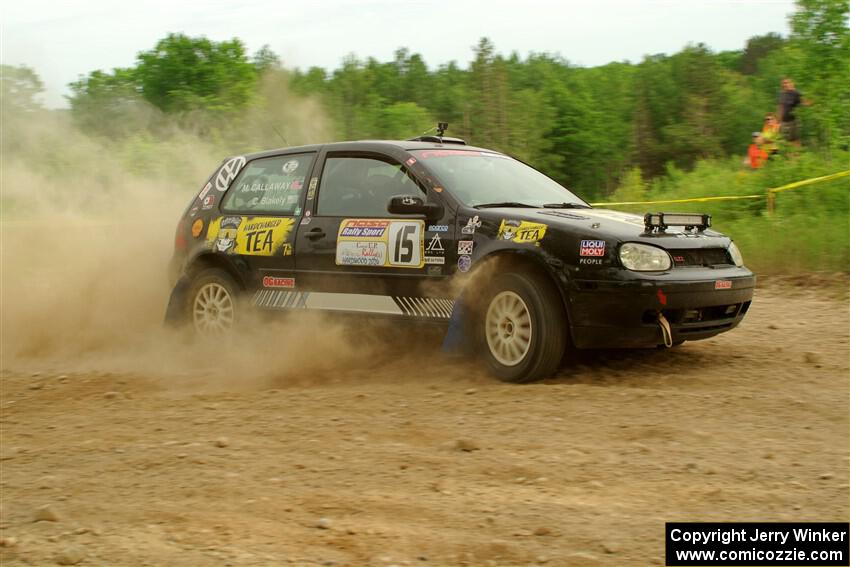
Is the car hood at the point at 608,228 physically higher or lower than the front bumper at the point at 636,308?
higher

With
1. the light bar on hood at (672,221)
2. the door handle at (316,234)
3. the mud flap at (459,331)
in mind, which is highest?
the light bar on hood at (672,221)

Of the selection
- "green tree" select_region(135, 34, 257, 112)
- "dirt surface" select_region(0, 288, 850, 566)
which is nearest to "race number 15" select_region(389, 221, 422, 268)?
"dirt surface" select_region(0, 288, 850, 566)

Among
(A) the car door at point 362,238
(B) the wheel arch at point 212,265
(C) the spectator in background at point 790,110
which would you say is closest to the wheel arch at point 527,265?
(A) the car door at point 362,238

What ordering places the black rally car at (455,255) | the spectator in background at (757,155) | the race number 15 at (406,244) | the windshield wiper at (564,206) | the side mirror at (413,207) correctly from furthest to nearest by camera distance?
the spectator in background at (757,155) → the windshield wiper at (564,206) → the race number 15 at (406,244) → the side mirror at (413,207) → the black rally car at (455,255)

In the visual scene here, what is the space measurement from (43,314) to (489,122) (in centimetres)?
3714

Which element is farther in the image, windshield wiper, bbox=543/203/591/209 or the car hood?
windshield wiper, bbox=543/203/591/209

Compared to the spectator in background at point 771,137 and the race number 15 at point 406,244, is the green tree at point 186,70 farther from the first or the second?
the race number 15 at point 406,244

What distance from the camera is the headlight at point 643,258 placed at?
584 cm

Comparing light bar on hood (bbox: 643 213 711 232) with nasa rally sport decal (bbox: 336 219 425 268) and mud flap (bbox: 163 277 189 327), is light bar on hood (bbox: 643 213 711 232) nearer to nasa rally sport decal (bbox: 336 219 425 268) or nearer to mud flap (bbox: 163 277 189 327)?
nasa rally sport decal (bbox: 336 219 425 268)

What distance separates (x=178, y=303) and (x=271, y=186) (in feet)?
4.36

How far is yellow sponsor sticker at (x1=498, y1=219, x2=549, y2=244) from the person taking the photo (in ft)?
20.0

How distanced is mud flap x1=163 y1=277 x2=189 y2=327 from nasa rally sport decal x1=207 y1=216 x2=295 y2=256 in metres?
0.45

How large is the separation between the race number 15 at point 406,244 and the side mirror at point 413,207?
5.1 inches

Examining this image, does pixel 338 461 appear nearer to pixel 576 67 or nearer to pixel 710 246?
pixel 710 246
